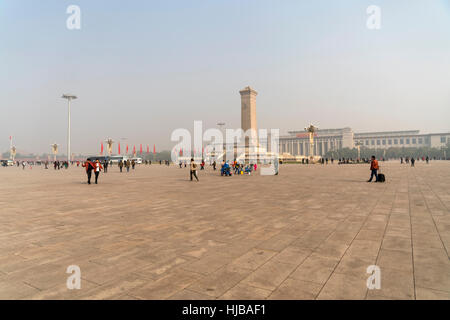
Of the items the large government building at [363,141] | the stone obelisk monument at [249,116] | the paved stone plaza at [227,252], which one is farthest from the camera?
the large government building at [363,141]

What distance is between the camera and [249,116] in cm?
8631

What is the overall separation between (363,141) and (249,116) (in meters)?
104

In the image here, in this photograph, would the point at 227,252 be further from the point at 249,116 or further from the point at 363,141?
the point at 363,141

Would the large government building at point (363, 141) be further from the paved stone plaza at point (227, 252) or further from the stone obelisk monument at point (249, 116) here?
the paved stone plaza at point (227, 252)

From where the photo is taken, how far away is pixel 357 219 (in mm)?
6785

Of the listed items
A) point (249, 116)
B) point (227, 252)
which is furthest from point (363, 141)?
point (227, 252)

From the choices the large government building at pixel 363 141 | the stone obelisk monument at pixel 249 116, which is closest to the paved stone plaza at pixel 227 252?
the stone obelisk monument at pixel 249 116

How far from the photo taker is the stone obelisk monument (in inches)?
3393

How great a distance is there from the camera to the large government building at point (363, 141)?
148250mm

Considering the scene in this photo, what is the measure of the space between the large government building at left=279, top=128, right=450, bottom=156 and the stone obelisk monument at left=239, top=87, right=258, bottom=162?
260ft

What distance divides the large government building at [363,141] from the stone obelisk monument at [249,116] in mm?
79328

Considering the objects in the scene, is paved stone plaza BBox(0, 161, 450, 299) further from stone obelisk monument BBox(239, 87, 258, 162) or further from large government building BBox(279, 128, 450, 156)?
large government building BBox(279, 128, 450, 156)

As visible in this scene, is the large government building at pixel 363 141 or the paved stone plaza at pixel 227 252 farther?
the large government building at pixel 363 141
